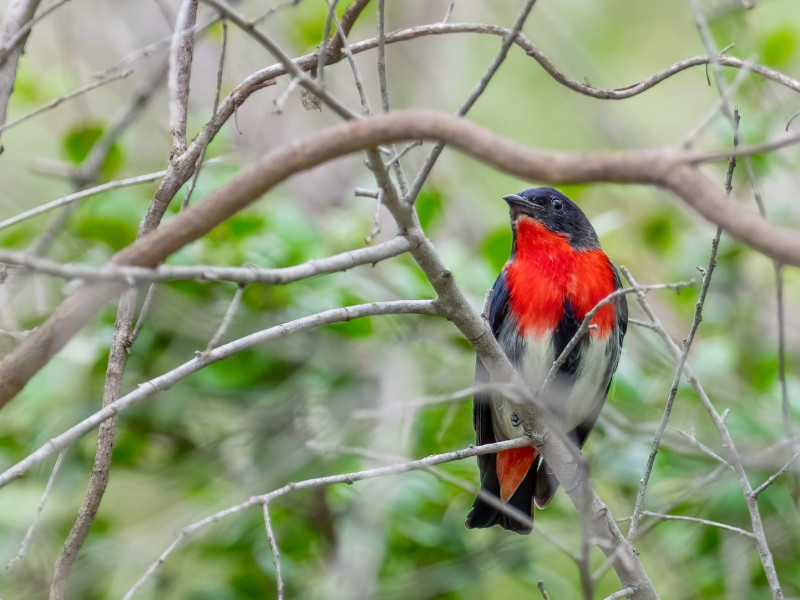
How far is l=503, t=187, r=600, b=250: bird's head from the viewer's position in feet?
13.7

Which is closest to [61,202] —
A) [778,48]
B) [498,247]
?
[498,247]

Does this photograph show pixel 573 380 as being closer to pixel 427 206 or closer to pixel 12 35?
pixel 427 206

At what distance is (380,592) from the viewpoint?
3834 millimetres

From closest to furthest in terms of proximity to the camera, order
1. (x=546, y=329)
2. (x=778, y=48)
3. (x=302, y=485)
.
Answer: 1. (x=302, y=485)
2. (x=546, y=329)
3. (x=778, y=48)

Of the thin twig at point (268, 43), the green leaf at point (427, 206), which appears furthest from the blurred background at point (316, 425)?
the thin twig at point (268, 43)

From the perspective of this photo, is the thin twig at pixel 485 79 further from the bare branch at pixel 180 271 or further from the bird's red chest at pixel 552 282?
the bird's red chest at pixel 552 282

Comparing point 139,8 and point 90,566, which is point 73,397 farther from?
point 139,8

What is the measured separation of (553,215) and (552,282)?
1.51 feet

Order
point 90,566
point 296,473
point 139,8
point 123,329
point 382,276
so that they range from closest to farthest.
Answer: point 123,329, point 90,566, point 296,473, point 382,276, point 139,8

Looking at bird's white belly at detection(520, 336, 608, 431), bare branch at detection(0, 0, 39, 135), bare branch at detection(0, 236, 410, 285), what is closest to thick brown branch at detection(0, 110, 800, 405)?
bare branch at detection(0, 236, 410, 285)

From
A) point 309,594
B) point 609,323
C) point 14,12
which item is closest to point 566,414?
point 609,323

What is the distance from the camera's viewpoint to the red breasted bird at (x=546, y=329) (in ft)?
12.6

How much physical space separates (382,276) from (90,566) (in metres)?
1.88

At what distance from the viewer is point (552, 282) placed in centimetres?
390
